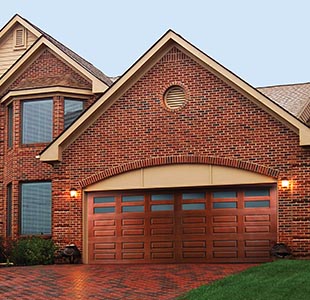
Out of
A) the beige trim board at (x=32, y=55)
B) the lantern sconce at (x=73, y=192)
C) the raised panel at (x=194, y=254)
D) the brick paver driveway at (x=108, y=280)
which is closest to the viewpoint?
the brick paver driveway at (x=108, y=280)

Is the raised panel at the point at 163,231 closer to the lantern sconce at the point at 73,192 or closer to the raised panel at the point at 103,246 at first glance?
the raised panel at the point at 103,246

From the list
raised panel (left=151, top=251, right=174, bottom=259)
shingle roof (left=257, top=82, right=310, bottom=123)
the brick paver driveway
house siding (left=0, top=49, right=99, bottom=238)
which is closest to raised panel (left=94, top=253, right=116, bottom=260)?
raised panel (left=151, top=251, right=174, bottom=259)

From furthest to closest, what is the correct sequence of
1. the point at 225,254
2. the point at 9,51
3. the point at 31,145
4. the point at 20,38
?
the point at 9,51 → the point at 20,38 → the point at 31,145 → the point at 225,254

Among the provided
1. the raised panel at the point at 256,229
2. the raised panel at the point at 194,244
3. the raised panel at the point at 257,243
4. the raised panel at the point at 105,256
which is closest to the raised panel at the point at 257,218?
the raised panel at the point at 256,229

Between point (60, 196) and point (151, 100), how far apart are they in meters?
4.18

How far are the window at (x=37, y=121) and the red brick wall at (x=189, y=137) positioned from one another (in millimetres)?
2557

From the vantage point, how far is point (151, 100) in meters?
20.2

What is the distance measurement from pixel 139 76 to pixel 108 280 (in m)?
7.10

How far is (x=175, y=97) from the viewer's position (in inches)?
790

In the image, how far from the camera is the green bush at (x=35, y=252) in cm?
2023

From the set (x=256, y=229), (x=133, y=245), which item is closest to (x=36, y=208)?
(x=133, y=245)

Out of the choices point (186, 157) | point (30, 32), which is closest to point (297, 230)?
point (186, 157)

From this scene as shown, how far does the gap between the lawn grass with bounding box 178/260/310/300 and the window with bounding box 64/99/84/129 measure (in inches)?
397

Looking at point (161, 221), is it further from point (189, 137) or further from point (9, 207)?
point (9, 207)
